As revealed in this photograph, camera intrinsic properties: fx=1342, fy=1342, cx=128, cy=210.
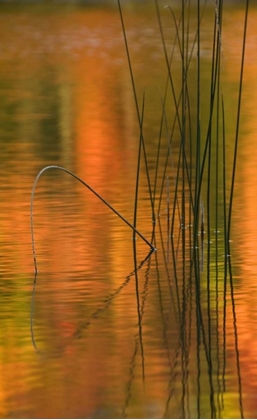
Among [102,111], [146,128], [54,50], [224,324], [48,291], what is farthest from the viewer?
[54,50]

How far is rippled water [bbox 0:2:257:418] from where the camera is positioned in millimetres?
2951

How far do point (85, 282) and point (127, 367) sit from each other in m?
0.96

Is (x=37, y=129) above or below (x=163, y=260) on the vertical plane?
below

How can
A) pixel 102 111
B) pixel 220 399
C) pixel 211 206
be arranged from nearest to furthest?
pixel 220 399 → pixel 211 206 → pixel 102 111

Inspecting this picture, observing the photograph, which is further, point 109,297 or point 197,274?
point 197,274

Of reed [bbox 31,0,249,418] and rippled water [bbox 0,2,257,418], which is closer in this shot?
rippled water [bbox 0,2,257,418]

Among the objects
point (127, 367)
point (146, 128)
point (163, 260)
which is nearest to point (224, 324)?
point (127, 367)

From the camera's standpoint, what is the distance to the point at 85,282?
4105 mm

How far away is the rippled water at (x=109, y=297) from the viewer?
9.68 feet

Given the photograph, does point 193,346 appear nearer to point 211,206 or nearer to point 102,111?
point 211,206

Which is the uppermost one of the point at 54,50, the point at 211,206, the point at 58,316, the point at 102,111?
the point at 58,316

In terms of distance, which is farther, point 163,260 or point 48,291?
point 163,260

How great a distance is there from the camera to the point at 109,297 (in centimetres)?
392

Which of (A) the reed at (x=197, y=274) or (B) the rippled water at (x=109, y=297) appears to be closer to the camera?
(B) the rippled water at (x=109, y=297)
